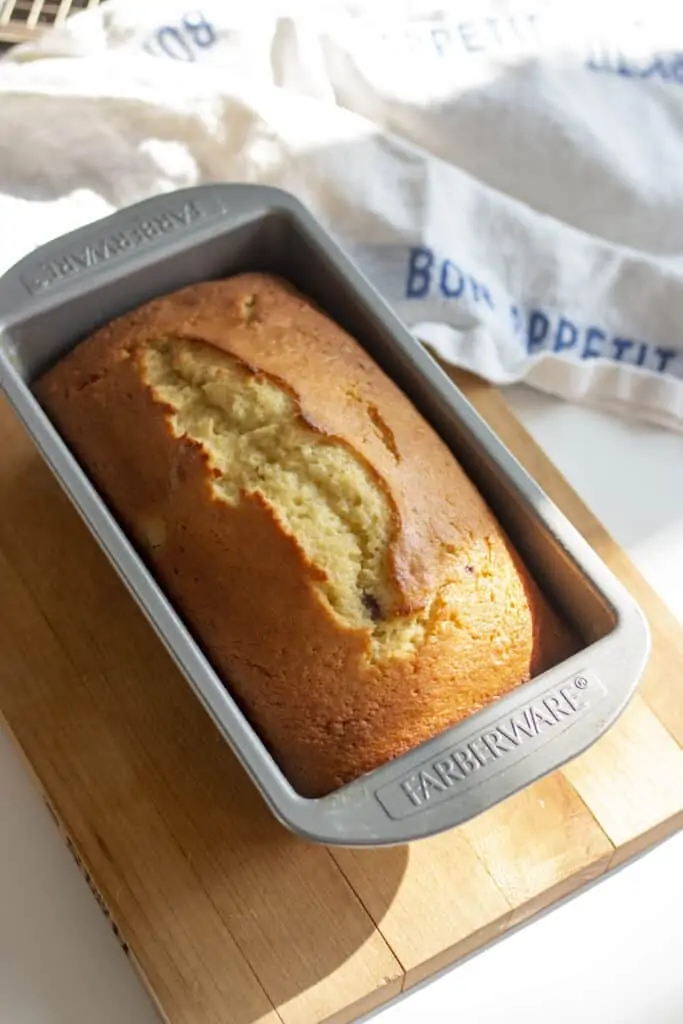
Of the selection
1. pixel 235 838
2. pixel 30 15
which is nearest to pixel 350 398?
pixel 235 838

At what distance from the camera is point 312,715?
0.75 m

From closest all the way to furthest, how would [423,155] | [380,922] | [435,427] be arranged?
[380,922]
[435,427]
[423,155]

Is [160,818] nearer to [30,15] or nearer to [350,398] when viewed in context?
[350,398]

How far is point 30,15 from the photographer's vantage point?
116cm

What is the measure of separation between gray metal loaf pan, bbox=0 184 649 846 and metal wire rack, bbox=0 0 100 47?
333 millimetres

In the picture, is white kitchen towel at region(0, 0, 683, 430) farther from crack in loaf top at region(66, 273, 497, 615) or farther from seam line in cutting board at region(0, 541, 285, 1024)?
seam line in cutting board at region(0, 541, 285, 1024)

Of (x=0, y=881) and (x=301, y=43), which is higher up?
(x=301, y=43)

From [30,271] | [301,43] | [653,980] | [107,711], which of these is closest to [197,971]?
[107,711]

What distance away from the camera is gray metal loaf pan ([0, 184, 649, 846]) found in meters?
0.69

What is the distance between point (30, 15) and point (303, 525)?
2.15ft

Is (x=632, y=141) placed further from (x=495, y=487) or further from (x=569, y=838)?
(x=569, y=838)

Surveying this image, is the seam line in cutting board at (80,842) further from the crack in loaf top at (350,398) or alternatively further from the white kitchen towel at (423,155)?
the white kitchen towel at (423,155)

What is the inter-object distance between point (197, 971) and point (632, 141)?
0.80 m

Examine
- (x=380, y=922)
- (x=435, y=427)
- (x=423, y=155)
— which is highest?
(x=423, y=155)
